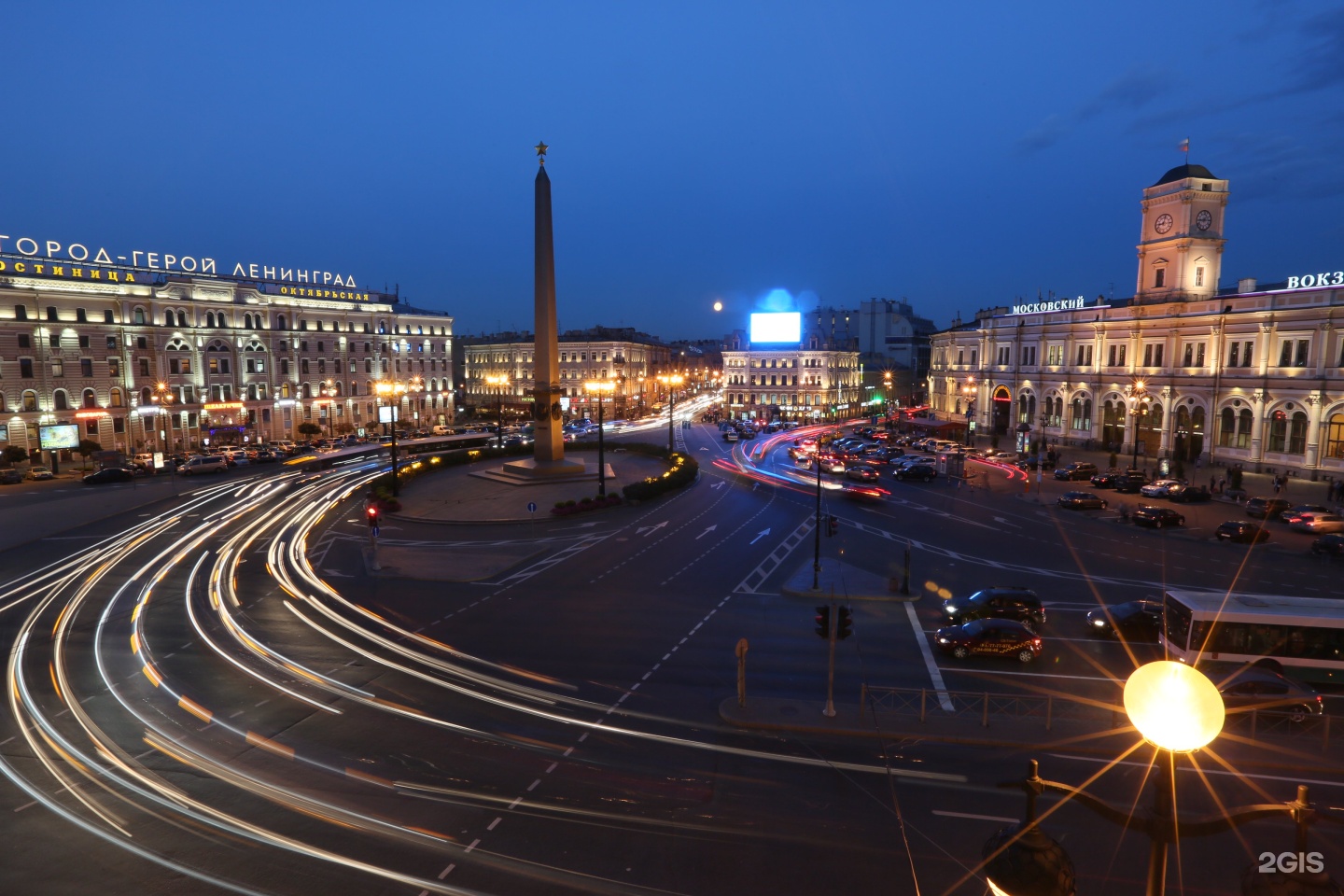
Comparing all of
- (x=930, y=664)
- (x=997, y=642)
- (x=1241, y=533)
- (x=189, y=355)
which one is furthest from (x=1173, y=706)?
(x=189, y=355)

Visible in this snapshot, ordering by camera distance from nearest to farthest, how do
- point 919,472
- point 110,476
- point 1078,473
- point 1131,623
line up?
1. point 1131,623
2. point 1078,473
3. point 110,476
4. point 919,472

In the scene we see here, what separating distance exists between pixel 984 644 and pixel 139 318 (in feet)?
275

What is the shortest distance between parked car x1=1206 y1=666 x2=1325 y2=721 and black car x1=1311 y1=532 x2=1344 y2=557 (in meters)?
20.3

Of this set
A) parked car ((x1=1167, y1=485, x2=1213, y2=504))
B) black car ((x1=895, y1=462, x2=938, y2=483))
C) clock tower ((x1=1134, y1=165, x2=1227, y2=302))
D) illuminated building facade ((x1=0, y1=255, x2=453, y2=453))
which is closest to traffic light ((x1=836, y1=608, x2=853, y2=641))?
parked car ((x1=1167, y1=485, x2=1213, y2=504))

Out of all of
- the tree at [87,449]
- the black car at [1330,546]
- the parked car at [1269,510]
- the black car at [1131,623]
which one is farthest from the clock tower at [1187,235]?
the tree at [87,449]

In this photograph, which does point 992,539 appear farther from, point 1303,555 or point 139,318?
point 139,318

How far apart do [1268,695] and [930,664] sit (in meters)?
7.87

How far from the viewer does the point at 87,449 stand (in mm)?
68125

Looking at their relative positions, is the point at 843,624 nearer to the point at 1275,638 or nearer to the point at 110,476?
the point at 1275,638

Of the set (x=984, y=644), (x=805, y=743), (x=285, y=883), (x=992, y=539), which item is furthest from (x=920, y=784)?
(x=992, y=539)

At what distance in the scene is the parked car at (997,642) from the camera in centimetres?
2169

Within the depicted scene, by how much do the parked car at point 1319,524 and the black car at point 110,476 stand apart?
2982 inches

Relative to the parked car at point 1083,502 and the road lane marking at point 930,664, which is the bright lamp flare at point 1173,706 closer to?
the road lane marking at point 930,664

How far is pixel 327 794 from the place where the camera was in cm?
1452
